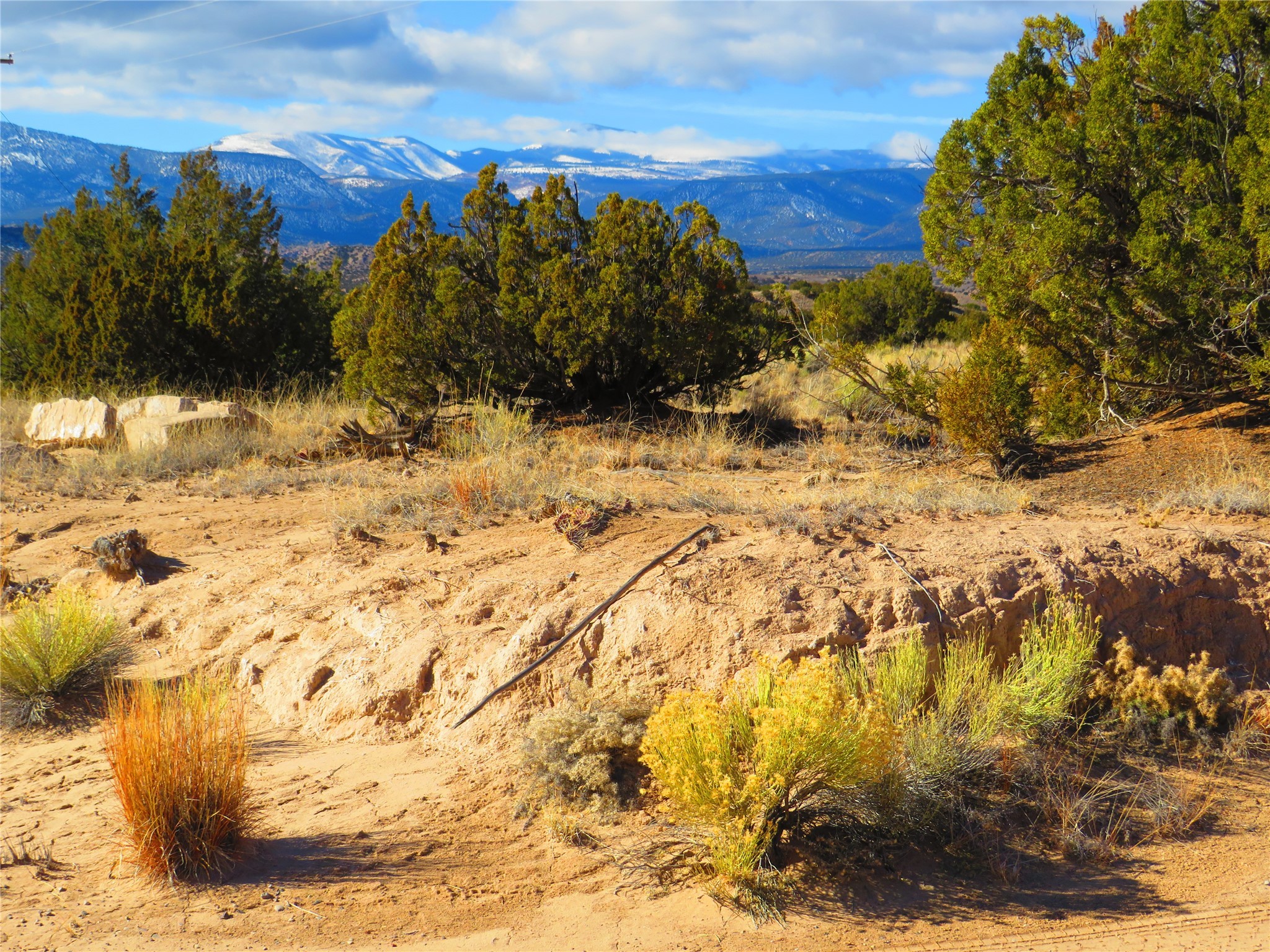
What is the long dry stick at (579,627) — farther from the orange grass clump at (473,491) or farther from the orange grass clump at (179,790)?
the orange grass clump at (473,491)

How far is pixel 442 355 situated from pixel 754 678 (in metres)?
6.70

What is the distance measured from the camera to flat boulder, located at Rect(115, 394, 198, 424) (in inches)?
396

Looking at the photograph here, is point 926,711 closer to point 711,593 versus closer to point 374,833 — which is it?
point 711,593

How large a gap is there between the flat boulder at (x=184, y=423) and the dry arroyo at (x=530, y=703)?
2.89 meters

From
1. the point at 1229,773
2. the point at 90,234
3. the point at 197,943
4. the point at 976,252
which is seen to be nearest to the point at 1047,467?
the point at 976,252

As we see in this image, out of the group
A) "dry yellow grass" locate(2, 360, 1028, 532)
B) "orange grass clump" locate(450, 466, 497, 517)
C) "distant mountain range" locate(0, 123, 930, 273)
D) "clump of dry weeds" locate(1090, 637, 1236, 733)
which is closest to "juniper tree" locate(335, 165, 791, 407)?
"dry yellow grass" locate(2, 360, 1028, 532)

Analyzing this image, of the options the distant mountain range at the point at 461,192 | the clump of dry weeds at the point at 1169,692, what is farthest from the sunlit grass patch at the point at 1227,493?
the distant mountain range at the point at 461,192

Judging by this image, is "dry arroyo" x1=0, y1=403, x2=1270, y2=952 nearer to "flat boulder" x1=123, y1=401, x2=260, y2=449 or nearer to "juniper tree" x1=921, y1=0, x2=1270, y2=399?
"juniper tree" x1=921, y1=0, x2=1270, y2=399

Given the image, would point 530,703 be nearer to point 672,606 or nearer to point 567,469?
point 672,606

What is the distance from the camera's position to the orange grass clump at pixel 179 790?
3188mm

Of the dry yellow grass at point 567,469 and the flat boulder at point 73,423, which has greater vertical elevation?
the flat boulder at point 73,423

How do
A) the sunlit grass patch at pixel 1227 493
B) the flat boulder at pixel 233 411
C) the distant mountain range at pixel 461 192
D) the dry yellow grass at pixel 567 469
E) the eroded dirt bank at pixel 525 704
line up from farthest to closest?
the distant mountain range at pixel 461 192, the flat boulder at pixel 233 411, the dry yellow grass at pixel 567 469, the sunlit grass patch at pixel 1227 493, the eroded dirt bank at pixel 525 704

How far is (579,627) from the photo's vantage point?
4285 mm

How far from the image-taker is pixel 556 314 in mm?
9148
